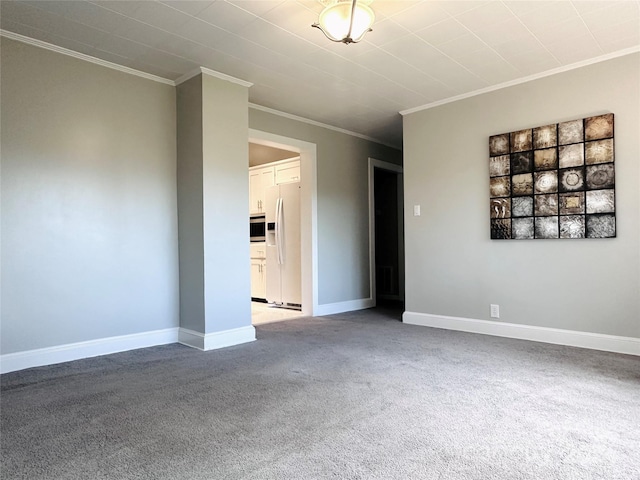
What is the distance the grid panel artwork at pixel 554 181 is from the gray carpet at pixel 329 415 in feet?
3.60

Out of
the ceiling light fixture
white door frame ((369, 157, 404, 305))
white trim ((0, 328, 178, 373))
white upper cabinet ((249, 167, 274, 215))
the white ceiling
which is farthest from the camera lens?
white upper cabinet ((249, 167, 274, 215))

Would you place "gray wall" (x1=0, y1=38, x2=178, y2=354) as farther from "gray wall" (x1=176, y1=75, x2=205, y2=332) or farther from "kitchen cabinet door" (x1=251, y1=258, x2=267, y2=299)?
"kitchen cabinet door" (x1=251, y1=258, x2=267, y2=299)

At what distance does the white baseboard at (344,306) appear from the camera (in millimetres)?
5414

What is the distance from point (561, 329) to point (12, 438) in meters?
4.03

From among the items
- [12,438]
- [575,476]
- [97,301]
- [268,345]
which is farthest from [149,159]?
[575,476]

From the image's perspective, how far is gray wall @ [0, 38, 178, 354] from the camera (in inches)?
120

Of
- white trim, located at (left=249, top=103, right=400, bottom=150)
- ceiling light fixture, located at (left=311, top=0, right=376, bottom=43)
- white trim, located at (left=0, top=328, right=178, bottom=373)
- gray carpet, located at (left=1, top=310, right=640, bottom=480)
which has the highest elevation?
white trim, located at (left=249, top=103, right=400, bottom=150)

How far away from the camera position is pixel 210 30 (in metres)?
2.99

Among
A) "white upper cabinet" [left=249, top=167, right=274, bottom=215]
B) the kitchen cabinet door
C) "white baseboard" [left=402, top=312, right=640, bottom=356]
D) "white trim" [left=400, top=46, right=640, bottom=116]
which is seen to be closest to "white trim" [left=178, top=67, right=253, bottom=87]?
"white trim" [left=400, top=46, right=640, bottom=116]

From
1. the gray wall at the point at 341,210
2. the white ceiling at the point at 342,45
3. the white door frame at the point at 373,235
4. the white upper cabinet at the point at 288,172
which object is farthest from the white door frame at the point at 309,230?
the white ceiling at the point at 342,45

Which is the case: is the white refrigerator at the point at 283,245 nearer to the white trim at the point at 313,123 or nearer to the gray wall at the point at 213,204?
the white trim at the point at 313,123

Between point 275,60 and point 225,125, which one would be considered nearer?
point 275,60

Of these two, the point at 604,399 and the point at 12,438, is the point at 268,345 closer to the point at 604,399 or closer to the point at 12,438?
the point at 12,438

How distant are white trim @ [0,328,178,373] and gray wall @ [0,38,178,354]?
5 centimetres
